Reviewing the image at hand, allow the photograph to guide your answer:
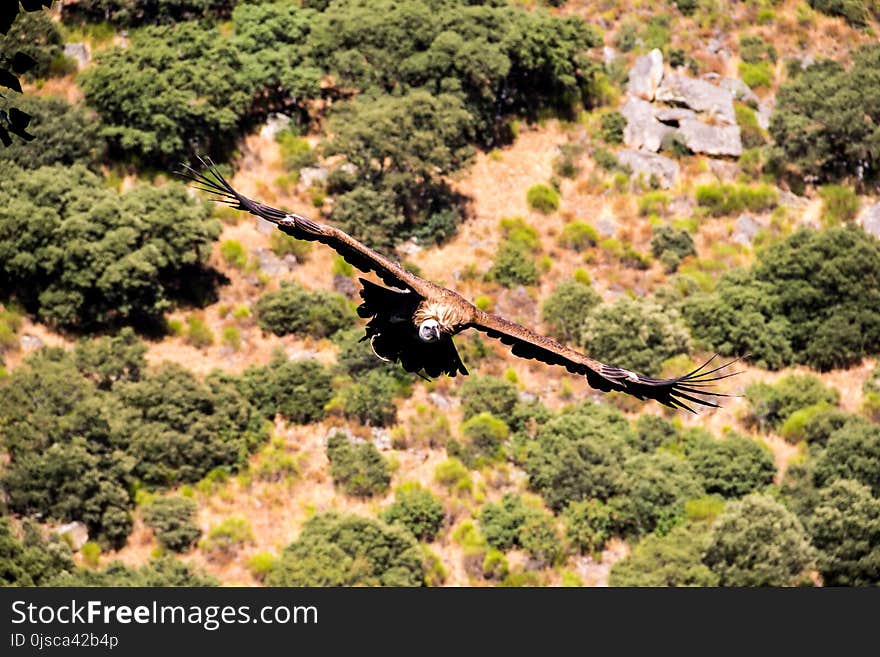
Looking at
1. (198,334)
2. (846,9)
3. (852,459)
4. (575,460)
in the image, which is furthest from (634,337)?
(846,9)

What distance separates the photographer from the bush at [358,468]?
199ft

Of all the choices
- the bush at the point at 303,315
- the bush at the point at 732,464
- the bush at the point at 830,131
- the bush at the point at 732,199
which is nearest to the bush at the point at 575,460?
the bush at the point at 732,464

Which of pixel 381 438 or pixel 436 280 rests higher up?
pixel 436 280

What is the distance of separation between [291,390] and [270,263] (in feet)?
27.7

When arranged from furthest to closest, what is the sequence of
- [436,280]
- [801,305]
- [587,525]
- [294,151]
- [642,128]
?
1. [642,128]
2. [294,151]
3. [801,305]
4. [436,280]
5. [587,525]

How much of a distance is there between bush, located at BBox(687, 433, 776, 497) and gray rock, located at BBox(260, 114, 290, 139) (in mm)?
23533

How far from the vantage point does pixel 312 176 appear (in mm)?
74375

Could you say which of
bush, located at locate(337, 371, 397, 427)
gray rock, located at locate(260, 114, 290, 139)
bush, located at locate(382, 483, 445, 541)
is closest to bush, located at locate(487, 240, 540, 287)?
bush, located at locate(337, 371, 397, 427)

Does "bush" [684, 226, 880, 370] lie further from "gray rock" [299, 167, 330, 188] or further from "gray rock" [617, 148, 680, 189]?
"gray rock" [299, 167, 330, 188]

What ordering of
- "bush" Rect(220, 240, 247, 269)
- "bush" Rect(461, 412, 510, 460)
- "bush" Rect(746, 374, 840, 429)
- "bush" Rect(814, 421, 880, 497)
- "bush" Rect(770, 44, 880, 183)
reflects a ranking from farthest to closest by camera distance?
"bush" Rect(770, 44, 880, 183), "bush" Rect(220, 240, 247, 269), "bush" Rect(746, 374, 840, 429), "bush" Rect(814, 421, 880, 497), "bush" Rect(461, 412, 510, 460)

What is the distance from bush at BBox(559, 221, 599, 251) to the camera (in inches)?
2916

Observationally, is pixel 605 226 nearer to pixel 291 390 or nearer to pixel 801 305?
pixel 801 305
